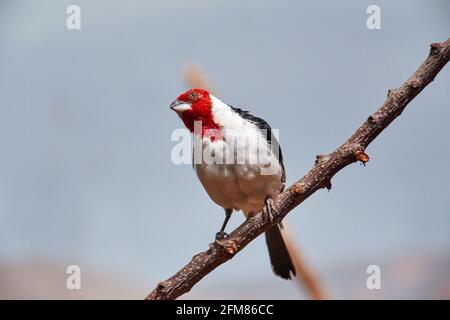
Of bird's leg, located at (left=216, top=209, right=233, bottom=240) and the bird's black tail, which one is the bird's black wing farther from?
the bird's black tail

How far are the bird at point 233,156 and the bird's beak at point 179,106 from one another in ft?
0.04

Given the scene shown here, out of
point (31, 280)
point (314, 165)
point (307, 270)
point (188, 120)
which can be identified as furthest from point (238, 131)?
point (31, 280)

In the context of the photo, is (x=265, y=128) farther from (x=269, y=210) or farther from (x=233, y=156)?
(x=269, y=210)

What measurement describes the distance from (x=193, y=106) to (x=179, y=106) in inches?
6.5

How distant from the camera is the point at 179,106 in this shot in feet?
20.9

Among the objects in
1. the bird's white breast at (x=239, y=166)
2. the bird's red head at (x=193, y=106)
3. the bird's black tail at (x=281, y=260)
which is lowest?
the bird's black tail at (x=281, y=260)

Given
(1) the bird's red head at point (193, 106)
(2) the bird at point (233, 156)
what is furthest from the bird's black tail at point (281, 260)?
(1) the bird's red head at point (193, 106)

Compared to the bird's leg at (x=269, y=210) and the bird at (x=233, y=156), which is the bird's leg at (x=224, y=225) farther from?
the bird's leg at (x=269, y=210)

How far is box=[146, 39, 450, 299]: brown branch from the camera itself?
14.8 feet

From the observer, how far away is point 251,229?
5000 mm

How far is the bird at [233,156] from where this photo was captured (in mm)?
5629

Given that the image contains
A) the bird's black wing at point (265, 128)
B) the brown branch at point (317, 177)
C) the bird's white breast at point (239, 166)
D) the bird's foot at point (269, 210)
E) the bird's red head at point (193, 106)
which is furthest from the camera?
the bird's red head at point (193, 106)

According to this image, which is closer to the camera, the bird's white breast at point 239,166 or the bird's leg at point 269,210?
the bird's leg at point 269,210

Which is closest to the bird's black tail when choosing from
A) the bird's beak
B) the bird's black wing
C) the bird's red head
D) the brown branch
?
the bird's black wing
